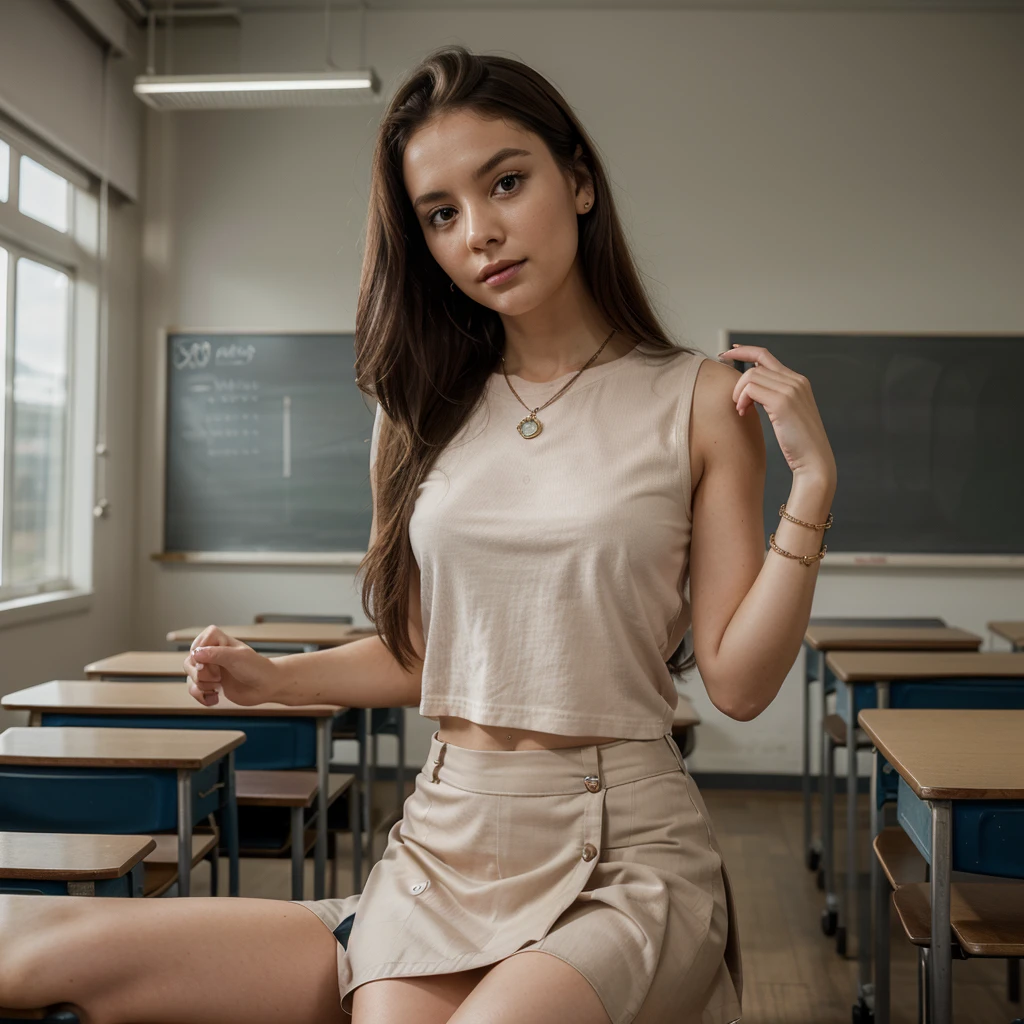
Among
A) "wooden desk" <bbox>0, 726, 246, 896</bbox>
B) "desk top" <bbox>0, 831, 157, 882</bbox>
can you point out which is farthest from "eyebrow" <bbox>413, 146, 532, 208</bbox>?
"wooden desk" <bbox>0, 726, 246, 896</bbox>

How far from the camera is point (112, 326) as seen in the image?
497 cm

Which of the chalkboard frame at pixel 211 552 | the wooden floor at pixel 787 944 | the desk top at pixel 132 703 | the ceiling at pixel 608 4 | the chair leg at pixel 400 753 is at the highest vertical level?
the ceiling at pixel 608 4

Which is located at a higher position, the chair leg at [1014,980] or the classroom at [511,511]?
the classroom at [511,511]

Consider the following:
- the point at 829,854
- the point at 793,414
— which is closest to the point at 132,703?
the point at 793,414

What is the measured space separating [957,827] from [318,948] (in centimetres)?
105

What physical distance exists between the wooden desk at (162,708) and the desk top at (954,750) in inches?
49.7

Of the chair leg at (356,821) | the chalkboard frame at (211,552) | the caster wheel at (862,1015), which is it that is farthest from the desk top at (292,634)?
the caster wheel at (862,1015)

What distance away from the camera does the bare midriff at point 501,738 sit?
3.35ft

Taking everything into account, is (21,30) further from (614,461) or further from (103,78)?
(614,461)

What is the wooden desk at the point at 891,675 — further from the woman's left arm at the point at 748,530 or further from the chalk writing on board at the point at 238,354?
the chalk writing on board at the point at 238,354

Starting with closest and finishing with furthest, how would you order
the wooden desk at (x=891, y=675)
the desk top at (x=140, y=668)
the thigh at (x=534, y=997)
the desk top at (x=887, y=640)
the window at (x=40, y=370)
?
the thigh at (x=534, y=997) < the wooden desk at (x=891, y=675) < the desk top at (x=140, y=668) < the desk top at (x=887, y=640) < the window at (x=40, y=370)

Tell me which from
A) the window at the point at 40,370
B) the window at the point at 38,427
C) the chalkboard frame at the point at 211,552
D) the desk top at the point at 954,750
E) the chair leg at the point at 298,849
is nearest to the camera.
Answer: the desk top at the point at 954,750

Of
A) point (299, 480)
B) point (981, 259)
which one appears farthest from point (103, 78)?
point (981, 259)

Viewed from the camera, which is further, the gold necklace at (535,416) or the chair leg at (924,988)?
the chair leg at (924,988)
